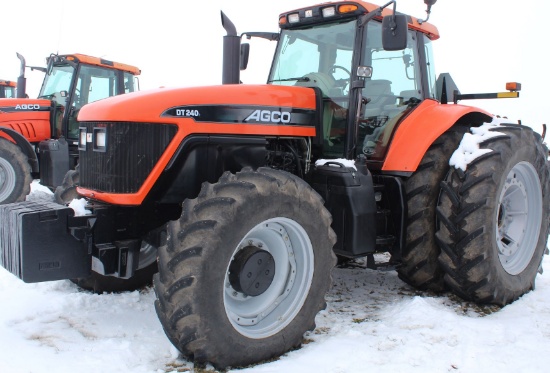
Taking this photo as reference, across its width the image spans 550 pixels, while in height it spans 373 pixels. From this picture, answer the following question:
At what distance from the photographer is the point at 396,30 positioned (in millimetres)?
3668

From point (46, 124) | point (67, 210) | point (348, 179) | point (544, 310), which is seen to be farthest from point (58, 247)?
point (46, 124)

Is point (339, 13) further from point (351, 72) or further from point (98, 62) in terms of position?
point (98, 62)

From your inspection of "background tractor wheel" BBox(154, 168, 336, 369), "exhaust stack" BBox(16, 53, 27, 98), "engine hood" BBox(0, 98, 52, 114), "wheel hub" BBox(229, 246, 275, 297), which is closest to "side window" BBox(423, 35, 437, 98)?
"background tractor wheel" BBox(154, 168, 336, 369)

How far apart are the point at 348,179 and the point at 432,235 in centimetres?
91

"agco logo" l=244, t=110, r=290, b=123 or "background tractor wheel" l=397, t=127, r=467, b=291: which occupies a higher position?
"agco logo" l=244, t=110, r=290, b=123

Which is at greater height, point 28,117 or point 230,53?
point 230,53

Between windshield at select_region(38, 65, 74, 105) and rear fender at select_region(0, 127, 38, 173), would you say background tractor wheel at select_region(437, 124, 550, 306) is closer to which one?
rear fender at select_region(0, 127, 38, 173)

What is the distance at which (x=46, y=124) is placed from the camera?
955cm

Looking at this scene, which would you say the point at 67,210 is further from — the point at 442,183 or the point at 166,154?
the point at 442,183

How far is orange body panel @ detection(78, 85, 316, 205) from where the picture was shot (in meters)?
3.28

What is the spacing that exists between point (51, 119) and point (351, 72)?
7081 millimetres

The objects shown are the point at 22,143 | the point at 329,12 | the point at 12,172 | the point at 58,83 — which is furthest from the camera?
the point at 58,83

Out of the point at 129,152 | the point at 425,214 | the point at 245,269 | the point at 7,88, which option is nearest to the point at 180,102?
the point at 129,152

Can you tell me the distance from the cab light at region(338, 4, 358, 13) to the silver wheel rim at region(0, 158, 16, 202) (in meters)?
6.38
